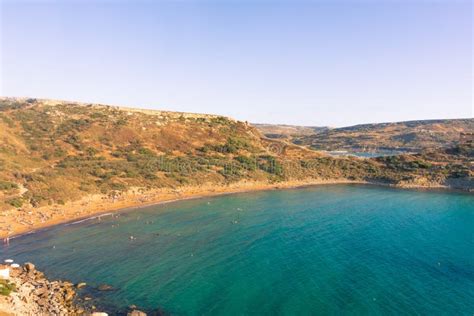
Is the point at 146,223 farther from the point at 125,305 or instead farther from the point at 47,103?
the point at 47,103

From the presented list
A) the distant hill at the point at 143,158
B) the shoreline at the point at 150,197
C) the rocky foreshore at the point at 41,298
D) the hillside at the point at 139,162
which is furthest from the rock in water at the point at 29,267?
the distant hill at the point at 143,158

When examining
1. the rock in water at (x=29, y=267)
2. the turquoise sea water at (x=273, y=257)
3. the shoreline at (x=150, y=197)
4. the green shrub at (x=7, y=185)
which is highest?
the green shrub at (x=7, y=185)

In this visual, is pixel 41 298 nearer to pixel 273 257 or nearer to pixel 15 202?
pixel 273 257

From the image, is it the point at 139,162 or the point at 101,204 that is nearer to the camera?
the point at 101,204

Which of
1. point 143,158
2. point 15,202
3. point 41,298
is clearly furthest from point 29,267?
point 143,158

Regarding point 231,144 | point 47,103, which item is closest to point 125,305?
point 231,144

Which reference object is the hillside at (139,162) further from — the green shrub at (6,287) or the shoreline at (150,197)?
the green shrub at (6,287)
